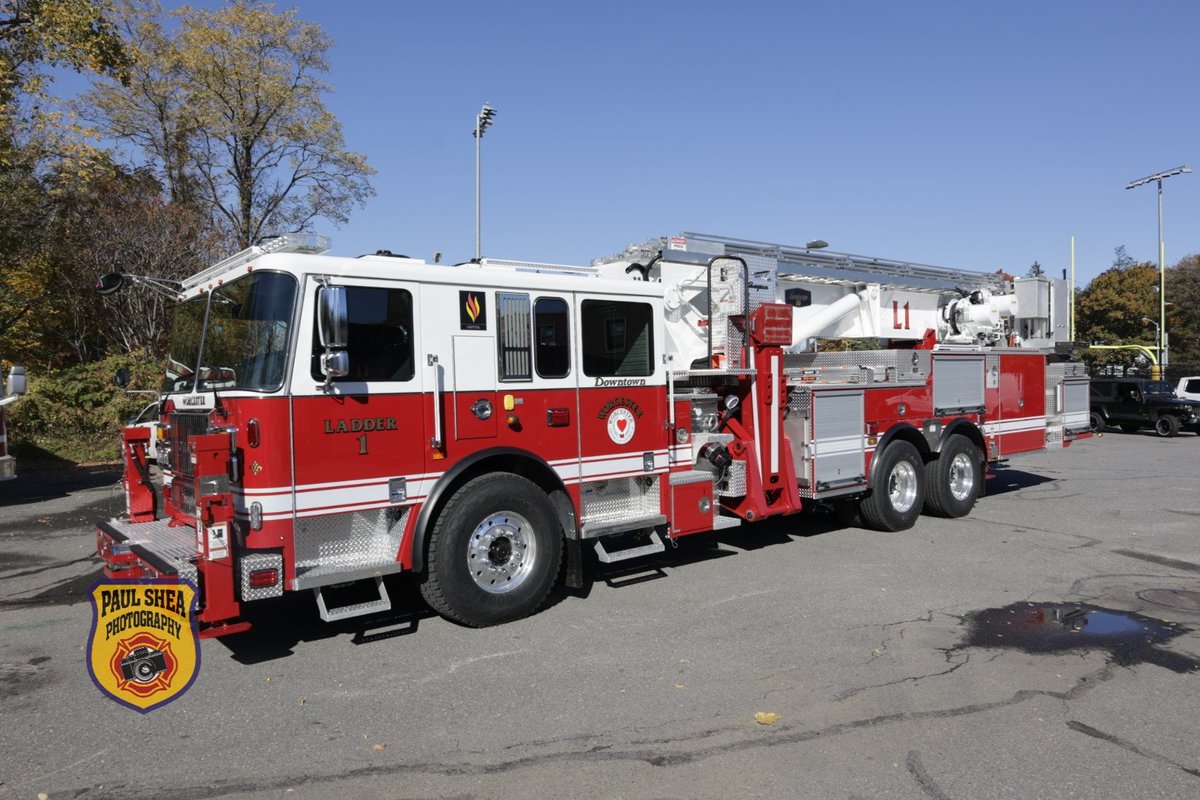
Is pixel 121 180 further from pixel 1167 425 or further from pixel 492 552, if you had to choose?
pixel 1167 425

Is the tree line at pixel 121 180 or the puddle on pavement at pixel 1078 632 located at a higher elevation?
the tree line at pixel 121 180

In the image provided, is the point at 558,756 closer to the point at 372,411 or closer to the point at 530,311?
the point at 372,411

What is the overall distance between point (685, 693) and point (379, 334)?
3.05m

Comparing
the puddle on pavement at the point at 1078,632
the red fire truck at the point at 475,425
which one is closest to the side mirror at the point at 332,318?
the red fire truck at the point at 475,425

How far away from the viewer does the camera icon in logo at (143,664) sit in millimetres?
4938

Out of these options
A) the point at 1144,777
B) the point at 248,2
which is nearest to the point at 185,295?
the point at 1144,777

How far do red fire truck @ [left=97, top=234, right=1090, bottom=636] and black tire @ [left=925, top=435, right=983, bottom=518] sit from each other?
2.77ft

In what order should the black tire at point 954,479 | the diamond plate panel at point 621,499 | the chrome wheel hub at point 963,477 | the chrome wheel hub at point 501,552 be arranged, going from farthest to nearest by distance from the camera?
the chrome wheel hub at point 963,477, the black tire at point 954,479, the diamond plate panel at point 621,499, the chrome wheel hub at point 501,552

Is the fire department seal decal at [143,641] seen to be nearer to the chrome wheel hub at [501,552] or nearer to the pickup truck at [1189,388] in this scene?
the chrome wheel hub at [501,552]

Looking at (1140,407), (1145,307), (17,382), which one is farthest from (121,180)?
(1145,307)

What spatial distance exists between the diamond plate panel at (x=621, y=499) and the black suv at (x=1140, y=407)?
75.4 ft

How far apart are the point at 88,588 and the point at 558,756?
5662 mm

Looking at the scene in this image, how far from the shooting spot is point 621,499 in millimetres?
7008

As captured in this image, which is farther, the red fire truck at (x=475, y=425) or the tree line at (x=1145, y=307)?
the tree line at (x=1145, y=307)
